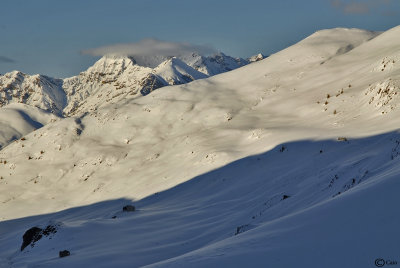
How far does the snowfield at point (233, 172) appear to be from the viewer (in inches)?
435

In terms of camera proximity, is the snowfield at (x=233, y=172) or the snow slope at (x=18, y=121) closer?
the snowfield at (x=233, y=172)

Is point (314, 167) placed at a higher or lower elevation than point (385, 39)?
lower

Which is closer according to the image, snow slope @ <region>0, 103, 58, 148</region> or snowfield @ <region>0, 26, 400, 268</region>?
snowfield @ <region>0, 26, 400, 268</region>

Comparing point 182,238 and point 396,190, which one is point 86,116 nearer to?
point 182,238

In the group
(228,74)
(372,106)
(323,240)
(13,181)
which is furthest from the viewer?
(228,74)

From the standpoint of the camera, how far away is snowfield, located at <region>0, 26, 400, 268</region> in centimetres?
1104

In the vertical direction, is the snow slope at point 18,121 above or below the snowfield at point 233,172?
above

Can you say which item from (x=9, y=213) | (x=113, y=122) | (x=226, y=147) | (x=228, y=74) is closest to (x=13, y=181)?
(x=9, y=213)

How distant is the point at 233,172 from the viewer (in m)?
32.7

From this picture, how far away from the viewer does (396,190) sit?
11.0 m

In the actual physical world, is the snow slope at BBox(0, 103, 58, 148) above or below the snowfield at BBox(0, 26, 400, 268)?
above

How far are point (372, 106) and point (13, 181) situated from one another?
114 feet

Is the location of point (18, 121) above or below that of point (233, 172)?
above

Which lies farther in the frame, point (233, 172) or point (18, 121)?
point (18, 121)
